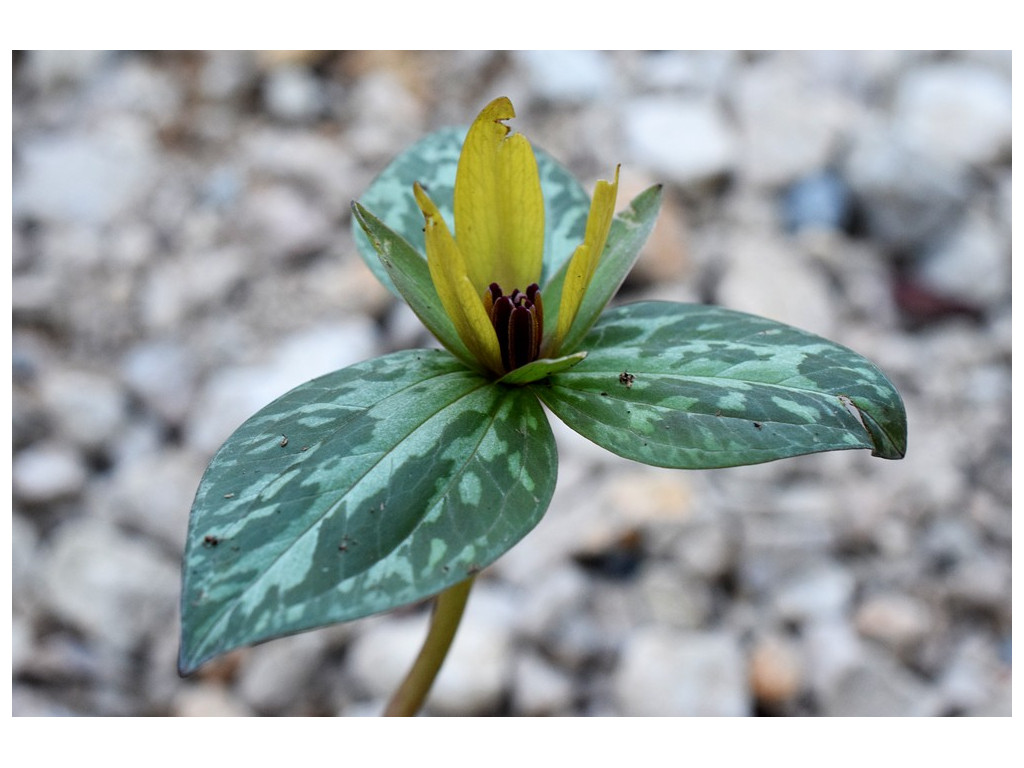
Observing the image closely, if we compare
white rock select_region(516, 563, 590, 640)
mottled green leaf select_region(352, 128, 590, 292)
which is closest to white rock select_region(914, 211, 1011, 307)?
white rock select_region(516, 563, 590, 640)

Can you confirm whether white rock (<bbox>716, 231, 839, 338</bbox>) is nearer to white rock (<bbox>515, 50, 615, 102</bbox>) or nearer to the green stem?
white rock (<bbox>515, 50, 615, 102</bbox>)

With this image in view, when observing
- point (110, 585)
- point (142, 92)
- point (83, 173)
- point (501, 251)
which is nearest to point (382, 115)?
point (142, 92)

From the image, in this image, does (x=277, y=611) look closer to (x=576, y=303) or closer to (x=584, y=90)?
(x=576, y=303)

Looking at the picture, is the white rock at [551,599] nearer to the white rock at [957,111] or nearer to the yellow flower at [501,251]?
the yellow flower at [501,251]

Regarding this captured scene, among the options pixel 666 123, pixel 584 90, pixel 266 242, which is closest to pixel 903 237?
pixel 666 123

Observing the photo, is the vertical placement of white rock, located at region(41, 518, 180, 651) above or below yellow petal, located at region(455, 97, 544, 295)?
below

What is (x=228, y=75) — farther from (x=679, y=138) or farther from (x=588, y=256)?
(x=588, y=256)

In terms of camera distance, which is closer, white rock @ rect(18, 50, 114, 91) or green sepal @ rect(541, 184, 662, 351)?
green sepal @ rect(541, 184, 662, 351)
